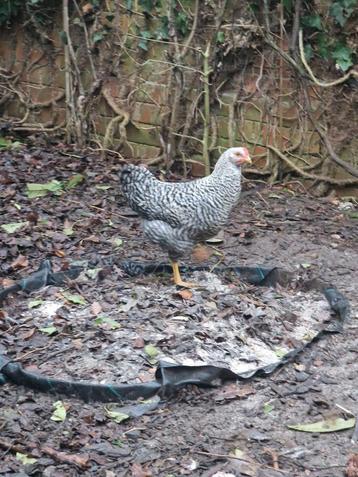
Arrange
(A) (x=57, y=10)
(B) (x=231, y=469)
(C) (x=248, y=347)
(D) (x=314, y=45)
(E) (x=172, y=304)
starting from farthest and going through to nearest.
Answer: (A) (x=57, y=10) < (D) (x=314, y=45) < (E) (x=172, y=304) < (C) (x=248, y=347) < (B) (x=231, y=469)

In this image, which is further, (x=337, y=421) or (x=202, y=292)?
(x=202, y=292)

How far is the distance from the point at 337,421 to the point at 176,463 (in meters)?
0.73

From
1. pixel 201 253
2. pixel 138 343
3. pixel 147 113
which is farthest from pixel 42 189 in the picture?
pixel 138 343

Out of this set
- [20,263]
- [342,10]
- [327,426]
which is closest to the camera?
[327,426]

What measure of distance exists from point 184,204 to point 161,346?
3.12ft

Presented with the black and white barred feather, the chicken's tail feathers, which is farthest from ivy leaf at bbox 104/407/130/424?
the chicken's tail feathers

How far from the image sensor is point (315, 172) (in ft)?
20.8

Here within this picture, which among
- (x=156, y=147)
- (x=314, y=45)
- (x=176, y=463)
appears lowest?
(x=176, y=463)

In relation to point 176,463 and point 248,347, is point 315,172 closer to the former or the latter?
point 248,347

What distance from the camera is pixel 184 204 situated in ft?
14.6

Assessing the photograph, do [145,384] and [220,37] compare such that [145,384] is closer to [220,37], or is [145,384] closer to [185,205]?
[185,205]

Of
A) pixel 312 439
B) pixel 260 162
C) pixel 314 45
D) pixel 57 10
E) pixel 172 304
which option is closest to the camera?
pixel 312 439

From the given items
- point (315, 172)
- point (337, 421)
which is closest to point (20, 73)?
point (315, 172)

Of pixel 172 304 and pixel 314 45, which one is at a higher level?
pixel 314 45
